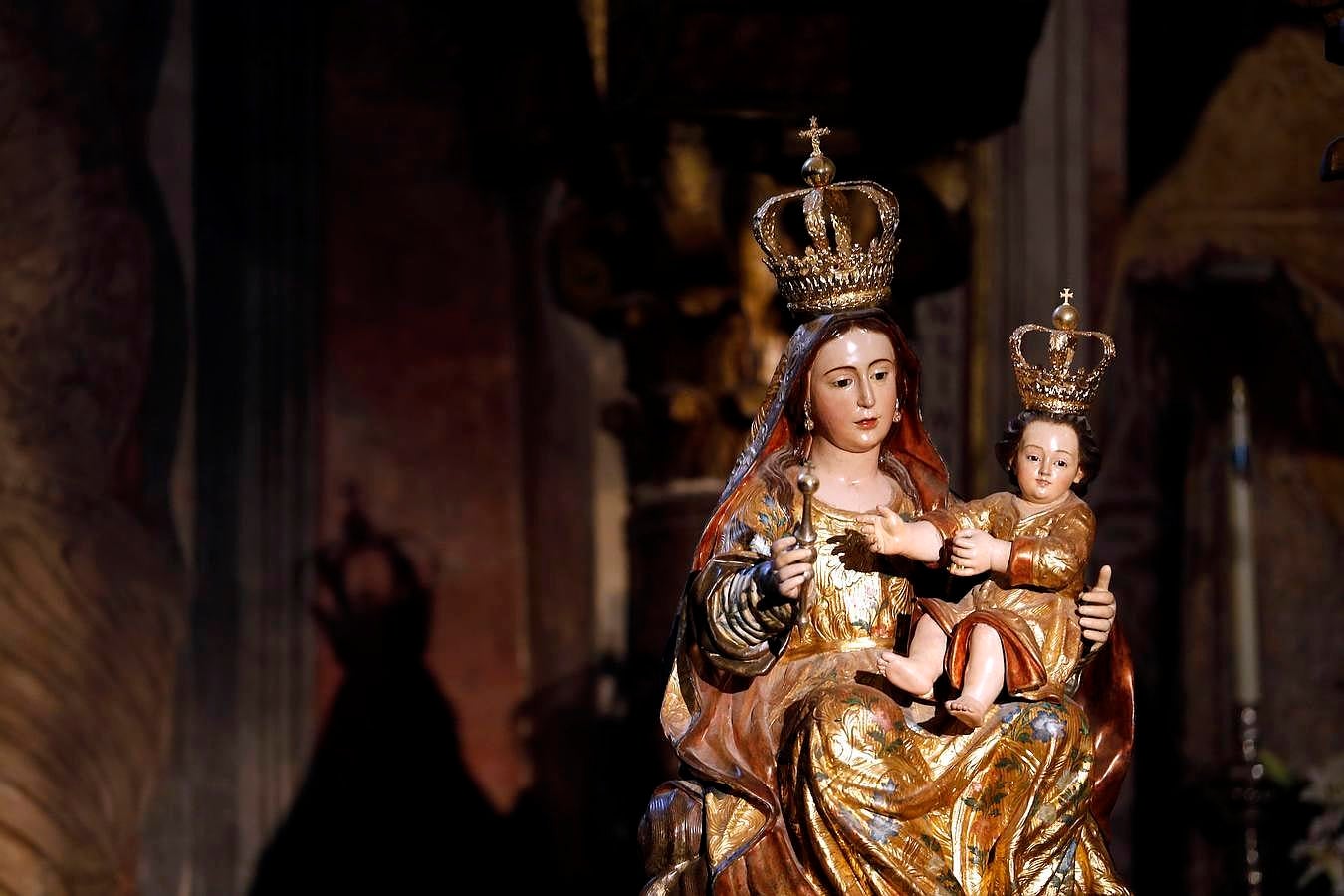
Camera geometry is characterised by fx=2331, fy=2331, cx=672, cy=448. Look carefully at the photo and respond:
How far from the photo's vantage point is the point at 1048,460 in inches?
147

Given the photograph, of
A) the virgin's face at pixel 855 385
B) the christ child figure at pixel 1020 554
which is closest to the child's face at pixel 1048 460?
the christ child figure at pixel 1020 554

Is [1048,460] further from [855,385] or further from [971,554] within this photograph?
[855,385]

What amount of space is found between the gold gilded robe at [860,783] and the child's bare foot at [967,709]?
2.8 inches

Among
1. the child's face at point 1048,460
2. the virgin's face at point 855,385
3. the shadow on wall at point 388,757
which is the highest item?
the virgin's face at point 855,385

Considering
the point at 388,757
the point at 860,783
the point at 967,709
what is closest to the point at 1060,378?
the point at 967,709

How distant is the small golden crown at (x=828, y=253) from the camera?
387cm

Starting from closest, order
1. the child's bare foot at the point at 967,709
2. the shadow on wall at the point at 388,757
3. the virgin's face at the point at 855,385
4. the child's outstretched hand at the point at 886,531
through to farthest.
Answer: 1. the child's bare foot at the point at 967,709
2. the child's outstretched hand at the point at 886,531
3. the virgin's face at the point at 855,385
4. the shadow on wall at the point at 388,757

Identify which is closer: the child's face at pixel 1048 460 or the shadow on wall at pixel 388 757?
the child's face at pixel 1048 460

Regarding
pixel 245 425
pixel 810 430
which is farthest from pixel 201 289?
pixel 810 430

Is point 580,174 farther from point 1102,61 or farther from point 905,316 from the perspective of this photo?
point 1102,61

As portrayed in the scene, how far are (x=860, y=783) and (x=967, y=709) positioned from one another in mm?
197

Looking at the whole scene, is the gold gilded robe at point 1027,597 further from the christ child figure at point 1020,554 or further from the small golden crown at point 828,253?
the small golden crown at point 828,253

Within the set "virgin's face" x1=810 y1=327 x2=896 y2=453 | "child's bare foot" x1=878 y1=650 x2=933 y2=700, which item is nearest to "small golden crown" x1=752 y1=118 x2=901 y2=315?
"virgin's face" x1=810 y1=327 x2=896 y2=453

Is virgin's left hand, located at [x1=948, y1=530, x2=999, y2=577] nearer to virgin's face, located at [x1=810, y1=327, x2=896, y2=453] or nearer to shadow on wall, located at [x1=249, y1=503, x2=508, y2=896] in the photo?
virgin's face, located at [x1=810, y1=327, x2=896, y2=453]
